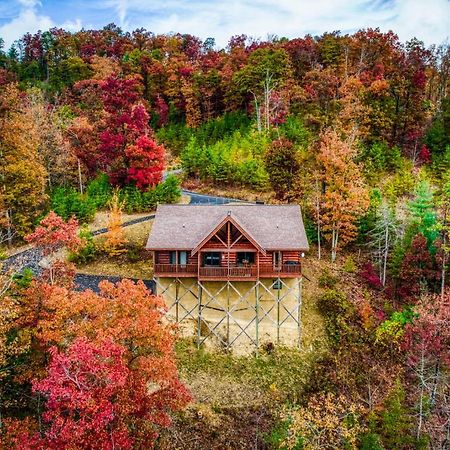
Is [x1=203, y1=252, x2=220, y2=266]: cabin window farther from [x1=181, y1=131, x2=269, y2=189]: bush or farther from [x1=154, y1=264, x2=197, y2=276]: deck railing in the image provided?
[x1=181, y1=131, x2=269, y2=189]: bush

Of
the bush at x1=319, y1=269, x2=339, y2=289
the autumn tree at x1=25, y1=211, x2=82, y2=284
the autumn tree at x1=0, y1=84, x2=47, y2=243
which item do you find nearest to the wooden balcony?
the bush at x1=319, y1=269, x2=339, y2=289

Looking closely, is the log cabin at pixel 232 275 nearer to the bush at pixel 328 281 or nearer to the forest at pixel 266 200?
the forest at pixel 266 200

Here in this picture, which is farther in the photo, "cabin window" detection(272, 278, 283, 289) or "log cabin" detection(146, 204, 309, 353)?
"cabin window" detection(272, 278, 283, 289)

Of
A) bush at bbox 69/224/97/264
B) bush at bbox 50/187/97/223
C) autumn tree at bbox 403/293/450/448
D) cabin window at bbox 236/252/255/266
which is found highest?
bush at bbox 50/187/97/223

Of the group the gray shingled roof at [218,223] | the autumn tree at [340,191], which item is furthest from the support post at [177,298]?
the autumn tree at [340,191]

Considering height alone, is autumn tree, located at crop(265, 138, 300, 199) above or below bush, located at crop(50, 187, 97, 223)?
above

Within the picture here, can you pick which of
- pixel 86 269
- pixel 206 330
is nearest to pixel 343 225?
pixel 206 330
